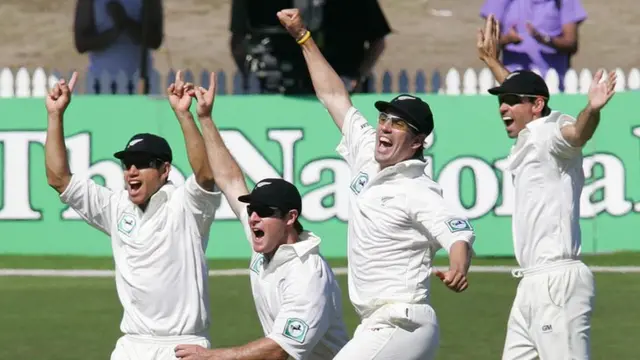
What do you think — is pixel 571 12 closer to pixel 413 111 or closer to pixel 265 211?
pixel 413 111

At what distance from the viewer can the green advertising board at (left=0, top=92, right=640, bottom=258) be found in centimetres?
1725

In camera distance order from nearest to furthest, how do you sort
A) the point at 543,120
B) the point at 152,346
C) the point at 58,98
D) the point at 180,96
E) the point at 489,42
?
the point at 152,346
the point at 180,96
the point at 58,98
the point at 543,120
the point at 489,42

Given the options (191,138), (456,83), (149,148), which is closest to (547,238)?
(191,138)

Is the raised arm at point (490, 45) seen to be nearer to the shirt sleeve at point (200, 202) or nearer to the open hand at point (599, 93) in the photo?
the open hand at point (599, 93)

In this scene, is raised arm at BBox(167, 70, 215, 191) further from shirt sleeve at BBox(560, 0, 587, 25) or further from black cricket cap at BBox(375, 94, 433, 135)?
shirt sleeve at BBox(560, 0, 587, 25)

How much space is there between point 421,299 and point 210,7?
2268 cm

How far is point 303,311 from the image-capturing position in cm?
771

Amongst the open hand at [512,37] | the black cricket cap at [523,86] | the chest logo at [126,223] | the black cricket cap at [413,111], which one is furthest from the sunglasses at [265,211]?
the open hand at [512,37]

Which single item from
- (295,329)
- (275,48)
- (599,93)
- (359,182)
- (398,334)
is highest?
(275,48)

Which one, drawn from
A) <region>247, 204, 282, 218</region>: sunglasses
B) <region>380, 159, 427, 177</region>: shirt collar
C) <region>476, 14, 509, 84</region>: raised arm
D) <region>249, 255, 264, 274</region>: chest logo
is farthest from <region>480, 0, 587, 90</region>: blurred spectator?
<region>247, 204, 282, 218</region>: sunglasses

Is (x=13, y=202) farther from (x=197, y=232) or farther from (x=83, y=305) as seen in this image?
(x=197, y=232)

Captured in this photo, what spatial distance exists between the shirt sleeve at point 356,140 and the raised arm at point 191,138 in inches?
32.6

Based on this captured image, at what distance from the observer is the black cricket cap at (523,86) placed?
994 centimetres

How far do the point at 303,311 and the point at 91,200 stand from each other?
7.29ft
